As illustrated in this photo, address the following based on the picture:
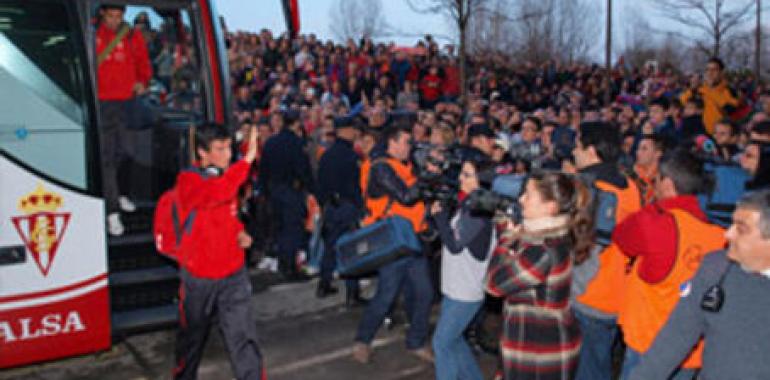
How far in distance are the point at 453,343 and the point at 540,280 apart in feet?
4.19

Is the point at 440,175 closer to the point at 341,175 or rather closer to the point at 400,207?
the point at 400,207

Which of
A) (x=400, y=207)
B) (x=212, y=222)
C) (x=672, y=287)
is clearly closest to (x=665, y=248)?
(x=672, y=287)

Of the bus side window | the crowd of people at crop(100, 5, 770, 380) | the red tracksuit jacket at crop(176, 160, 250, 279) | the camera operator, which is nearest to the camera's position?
the crowd of people at crop(100, 5, 770, 380)

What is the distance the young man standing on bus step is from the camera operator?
2059 millimetres

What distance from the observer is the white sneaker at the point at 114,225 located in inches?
201

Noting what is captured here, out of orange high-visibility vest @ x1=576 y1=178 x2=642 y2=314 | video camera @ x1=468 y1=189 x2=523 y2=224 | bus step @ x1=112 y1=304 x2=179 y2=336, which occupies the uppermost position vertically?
video camera @ x1=468 y1=189 x2=523 y2=224

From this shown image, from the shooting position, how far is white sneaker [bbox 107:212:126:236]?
509 centimetres

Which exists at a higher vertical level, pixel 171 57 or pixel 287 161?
pixel 171 57

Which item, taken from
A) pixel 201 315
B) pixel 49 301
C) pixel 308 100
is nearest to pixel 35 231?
pixel 49 301

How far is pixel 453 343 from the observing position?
4105mm

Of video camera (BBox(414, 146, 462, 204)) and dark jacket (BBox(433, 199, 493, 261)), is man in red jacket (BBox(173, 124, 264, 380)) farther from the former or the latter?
dark jacket (BBox(433, 199, 493, 261))

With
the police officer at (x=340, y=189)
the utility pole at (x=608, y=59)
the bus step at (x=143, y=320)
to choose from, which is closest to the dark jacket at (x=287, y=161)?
the police officer at (x=340, y=189)

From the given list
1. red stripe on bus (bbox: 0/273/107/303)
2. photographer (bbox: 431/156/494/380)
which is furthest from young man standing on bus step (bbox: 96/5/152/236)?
photographer (bbox: 431/156/494/380)

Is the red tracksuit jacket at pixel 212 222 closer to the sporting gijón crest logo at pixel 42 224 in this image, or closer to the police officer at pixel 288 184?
the sporting gijón crest logo at pixel 42 224
